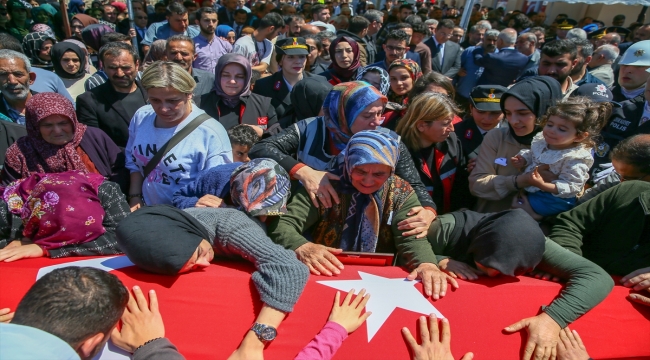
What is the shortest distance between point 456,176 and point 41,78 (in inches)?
148

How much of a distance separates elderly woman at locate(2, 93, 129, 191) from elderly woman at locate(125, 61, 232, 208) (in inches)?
13.2

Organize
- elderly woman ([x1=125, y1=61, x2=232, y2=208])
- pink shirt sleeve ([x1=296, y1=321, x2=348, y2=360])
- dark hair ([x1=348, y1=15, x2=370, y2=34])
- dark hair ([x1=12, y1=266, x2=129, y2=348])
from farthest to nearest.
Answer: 1. dark hair ([x1=348, y1=15, x2=370, y2=34])
2. elderly woman ([x1=125, y1=61, x2=232, y2=208])
3. pink shirt sleeve ([x1=296, y1=321, x2=348, y2=360])
4. dark hair ([x1=12, y1=266, x2=129, y2=348])

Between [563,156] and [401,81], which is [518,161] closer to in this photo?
[563,156]

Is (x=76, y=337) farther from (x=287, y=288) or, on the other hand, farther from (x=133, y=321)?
(x=287, y=288)

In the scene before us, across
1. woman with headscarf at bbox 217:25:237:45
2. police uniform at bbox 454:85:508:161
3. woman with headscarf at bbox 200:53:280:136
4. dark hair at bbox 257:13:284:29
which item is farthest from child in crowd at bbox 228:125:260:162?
woman with headscarf at bbox 217:25:237:45

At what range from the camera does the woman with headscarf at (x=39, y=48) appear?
5570mm

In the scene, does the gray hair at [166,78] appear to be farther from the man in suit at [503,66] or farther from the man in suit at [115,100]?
the man in suit at [503,66]

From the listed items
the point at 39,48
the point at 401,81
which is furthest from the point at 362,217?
the point at 39,48

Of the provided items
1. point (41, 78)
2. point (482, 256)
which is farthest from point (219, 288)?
point (41, 78)

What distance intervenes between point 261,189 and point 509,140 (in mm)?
1856

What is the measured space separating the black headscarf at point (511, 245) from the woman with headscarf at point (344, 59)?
3169 millimetres

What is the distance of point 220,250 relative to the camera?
7.30 feet

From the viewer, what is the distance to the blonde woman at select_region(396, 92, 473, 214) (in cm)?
304

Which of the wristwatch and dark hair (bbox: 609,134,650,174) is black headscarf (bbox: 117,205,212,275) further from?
dark hair (bbox: 609,134,650,174)
